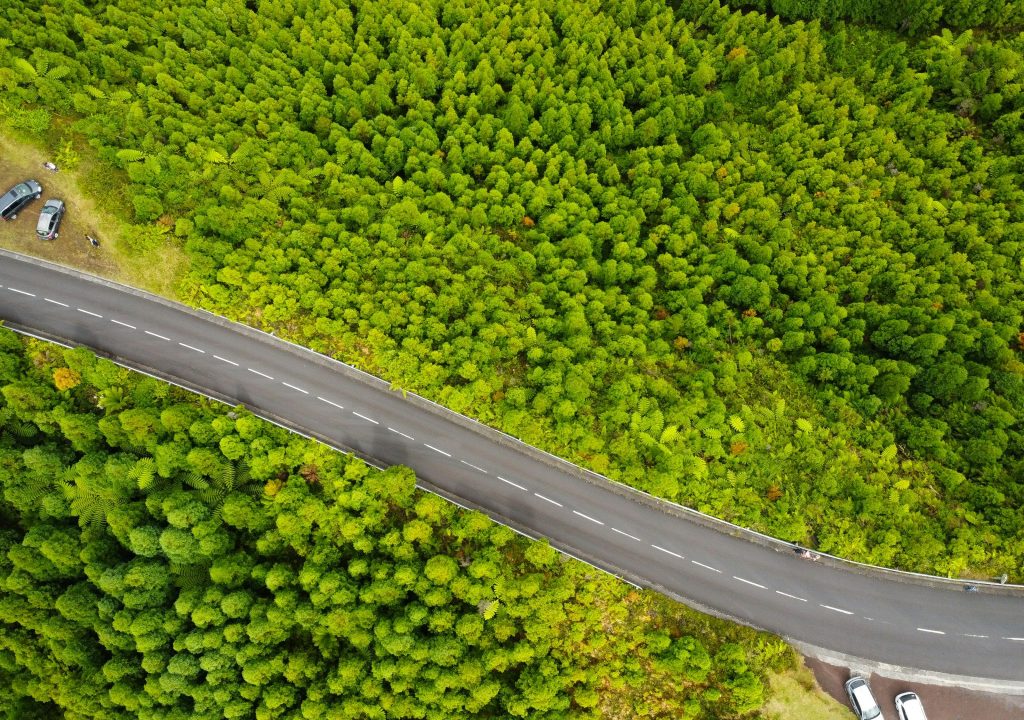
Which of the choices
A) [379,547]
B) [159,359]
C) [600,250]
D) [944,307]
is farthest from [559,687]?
Result: [944,307]

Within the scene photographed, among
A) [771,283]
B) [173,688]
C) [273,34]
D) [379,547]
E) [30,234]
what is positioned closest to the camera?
[173,688]

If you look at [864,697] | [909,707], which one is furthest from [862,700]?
[909,707]

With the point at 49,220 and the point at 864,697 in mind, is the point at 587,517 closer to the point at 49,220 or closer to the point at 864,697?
the point at 864,697

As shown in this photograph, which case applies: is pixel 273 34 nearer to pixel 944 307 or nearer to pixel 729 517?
pixel 729 517

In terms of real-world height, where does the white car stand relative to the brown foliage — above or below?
below

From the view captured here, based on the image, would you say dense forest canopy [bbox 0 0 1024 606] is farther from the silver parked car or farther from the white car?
the white car

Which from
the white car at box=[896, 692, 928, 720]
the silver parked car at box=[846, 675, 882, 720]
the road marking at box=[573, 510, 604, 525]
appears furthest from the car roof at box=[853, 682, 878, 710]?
the road marking at box=[573, 510, 604, 525]
